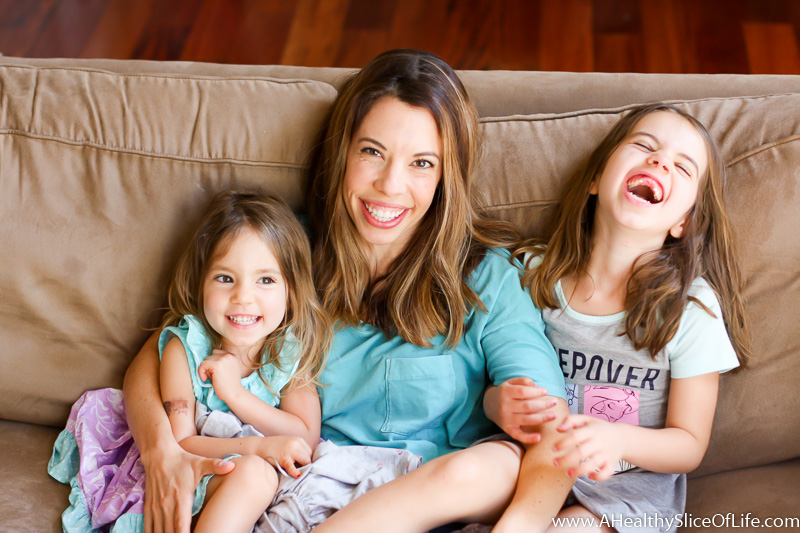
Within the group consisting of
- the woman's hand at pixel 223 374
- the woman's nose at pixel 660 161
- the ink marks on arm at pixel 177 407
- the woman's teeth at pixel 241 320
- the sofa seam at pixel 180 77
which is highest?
the sofa seam at pixel 180 77

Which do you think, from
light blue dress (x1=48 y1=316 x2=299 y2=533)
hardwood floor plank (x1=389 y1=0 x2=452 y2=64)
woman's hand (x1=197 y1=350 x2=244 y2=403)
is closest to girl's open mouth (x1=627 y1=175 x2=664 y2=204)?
light blue dress (x1=48 y1=316 x2=299 y2=533)

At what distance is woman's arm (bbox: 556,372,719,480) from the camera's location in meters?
1.27

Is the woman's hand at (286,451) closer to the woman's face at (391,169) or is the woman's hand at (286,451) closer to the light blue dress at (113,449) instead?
the light blue dress at (113,449)

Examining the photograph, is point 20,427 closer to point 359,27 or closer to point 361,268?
point 361,268

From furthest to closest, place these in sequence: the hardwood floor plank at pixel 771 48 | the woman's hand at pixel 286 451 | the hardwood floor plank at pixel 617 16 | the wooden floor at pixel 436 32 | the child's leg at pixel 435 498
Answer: the hardwood floor plank at pixel 617 16, the wooden floor at pixel 436 32, the hardwood floor plank at pixel 771 48, the woman's hand at pixel 286 451, the child's leg at pixel 435 498

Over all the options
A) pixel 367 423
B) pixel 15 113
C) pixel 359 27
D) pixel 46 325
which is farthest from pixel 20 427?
pixel 359 27

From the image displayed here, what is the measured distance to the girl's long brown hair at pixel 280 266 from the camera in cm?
147

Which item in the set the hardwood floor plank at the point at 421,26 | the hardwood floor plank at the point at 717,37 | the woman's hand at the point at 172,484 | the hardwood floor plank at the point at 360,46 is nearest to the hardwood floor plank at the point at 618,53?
the hardwood floor plank at the point at 717,37

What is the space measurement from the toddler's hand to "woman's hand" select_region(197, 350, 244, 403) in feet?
0.40

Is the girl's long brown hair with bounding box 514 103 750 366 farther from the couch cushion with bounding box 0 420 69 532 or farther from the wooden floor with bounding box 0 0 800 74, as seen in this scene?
the wooden floor with bounding box 0 0 800 74

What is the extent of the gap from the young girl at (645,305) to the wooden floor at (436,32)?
170 centimetres

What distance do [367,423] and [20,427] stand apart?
2.53 ft

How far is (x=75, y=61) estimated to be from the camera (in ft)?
5.74

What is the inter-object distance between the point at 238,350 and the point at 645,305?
0.79m
